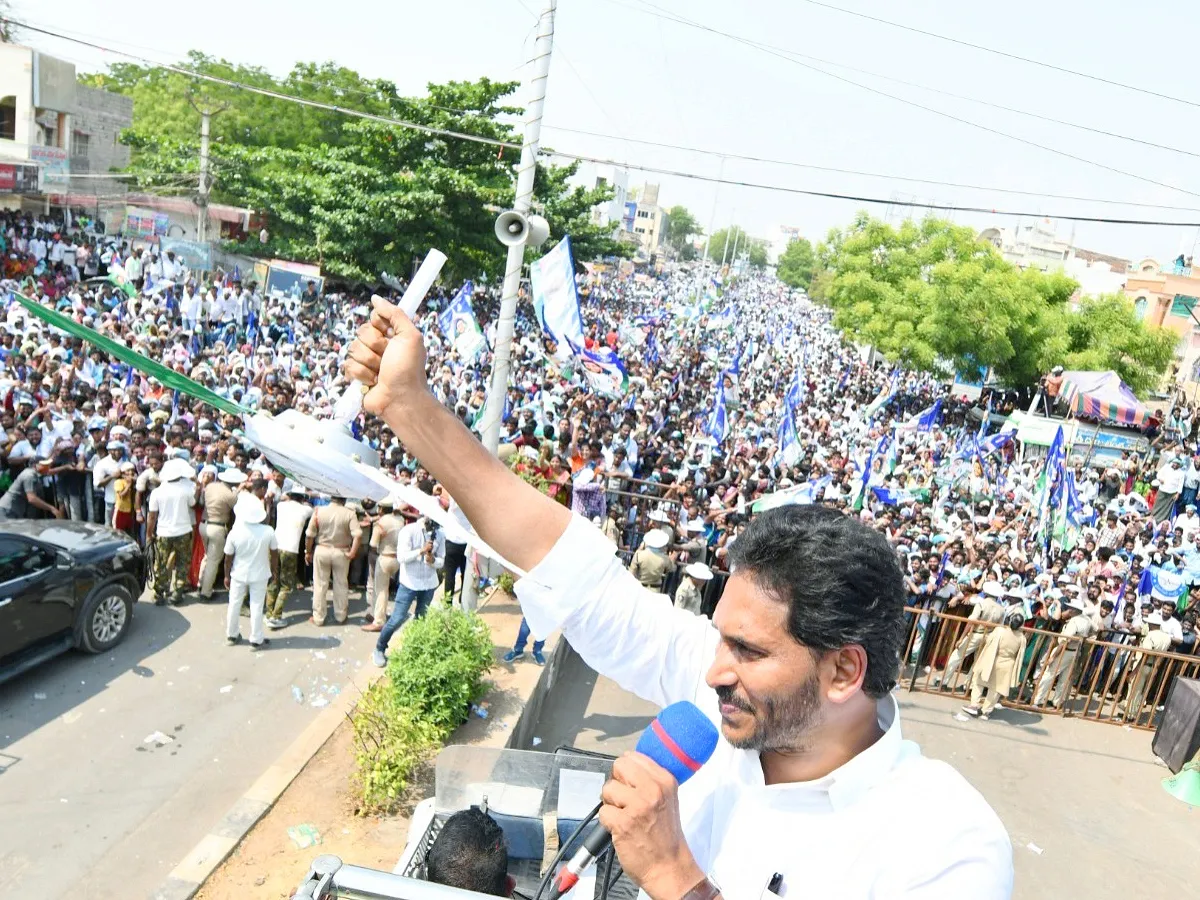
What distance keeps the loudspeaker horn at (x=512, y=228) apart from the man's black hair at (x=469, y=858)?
3809 mm

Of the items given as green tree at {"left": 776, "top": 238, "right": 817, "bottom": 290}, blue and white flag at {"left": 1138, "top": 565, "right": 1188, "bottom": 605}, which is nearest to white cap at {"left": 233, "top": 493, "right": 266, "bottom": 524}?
blue and white flag at {"left": 1138, "top": 565, "right": 1188, "bottom": 605}

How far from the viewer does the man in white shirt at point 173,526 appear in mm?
8820

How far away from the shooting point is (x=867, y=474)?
12695 mm

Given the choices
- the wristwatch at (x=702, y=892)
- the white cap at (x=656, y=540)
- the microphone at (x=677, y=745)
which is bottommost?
the white cap at (x=656, y=540)

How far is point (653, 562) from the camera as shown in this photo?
29.1 ft

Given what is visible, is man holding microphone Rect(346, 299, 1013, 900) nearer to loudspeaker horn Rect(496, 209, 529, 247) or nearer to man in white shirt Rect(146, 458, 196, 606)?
loudspeaker horn Rect(496, 209, 529, 247)

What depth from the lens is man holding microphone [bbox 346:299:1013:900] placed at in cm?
121

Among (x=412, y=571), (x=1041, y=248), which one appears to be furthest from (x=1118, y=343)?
(x=1041, y=248)

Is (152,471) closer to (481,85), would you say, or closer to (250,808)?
(250,808)

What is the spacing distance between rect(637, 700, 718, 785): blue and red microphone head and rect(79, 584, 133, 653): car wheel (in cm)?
776

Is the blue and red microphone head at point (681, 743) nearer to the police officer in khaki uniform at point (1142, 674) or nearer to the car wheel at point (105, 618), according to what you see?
the car wheel at point (105, 618)

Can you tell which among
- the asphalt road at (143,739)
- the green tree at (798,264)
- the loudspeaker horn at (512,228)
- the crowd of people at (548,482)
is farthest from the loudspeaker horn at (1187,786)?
the green tree at (798,264)

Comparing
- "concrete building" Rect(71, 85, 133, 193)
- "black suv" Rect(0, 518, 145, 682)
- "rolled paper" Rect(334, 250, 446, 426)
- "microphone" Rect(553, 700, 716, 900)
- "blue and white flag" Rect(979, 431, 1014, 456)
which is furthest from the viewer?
"concrete building" Rect(71, 85, 133, 193)

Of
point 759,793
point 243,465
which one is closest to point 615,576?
point 759,793
